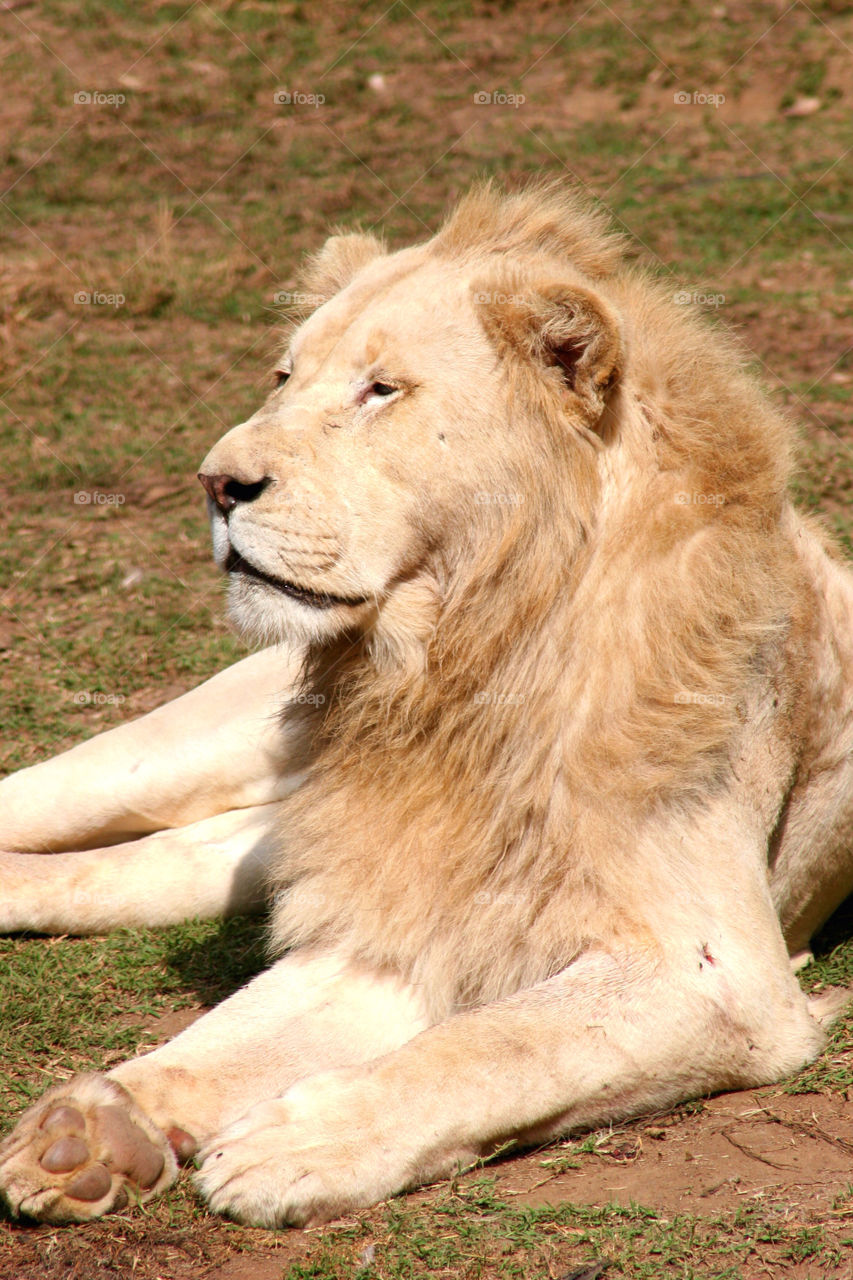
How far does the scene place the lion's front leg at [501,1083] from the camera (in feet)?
9.39

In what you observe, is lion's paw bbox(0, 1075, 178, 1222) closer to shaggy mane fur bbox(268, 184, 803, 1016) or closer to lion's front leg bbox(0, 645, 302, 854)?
shaggy mane fur bbox(268, 184, 803, 1016)

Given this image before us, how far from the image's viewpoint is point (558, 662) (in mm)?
3357

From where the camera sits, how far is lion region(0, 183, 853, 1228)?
120 inches

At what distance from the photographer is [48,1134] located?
2.86 metres

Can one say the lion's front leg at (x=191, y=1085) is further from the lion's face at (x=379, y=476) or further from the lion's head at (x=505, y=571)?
the lion's face at (x=379, y=476)

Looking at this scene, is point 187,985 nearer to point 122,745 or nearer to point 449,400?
point 122,745

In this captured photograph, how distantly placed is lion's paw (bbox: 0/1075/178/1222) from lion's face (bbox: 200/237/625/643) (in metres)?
1.11

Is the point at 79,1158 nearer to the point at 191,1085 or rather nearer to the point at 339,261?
the point at 191,1085

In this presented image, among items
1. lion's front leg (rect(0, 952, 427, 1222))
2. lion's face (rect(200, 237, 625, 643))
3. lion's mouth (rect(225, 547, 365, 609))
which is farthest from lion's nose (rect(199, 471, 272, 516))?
lion's front leg (rect(0, 952, 427, 1222))

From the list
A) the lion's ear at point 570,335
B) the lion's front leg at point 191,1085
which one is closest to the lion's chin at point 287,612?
the lion's ear at point 570,335

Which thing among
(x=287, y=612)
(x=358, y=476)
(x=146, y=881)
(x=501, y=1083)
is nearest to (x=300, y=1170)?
(x=501, y=1083)

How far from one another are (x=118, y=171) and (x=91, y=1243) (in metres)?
10.8

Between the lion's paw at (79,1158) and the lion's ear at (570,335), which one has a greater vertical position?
the lion's ear at (570,335)

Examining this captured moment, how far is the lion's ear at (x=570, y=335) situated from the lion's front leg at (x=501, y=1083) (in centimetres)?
128
